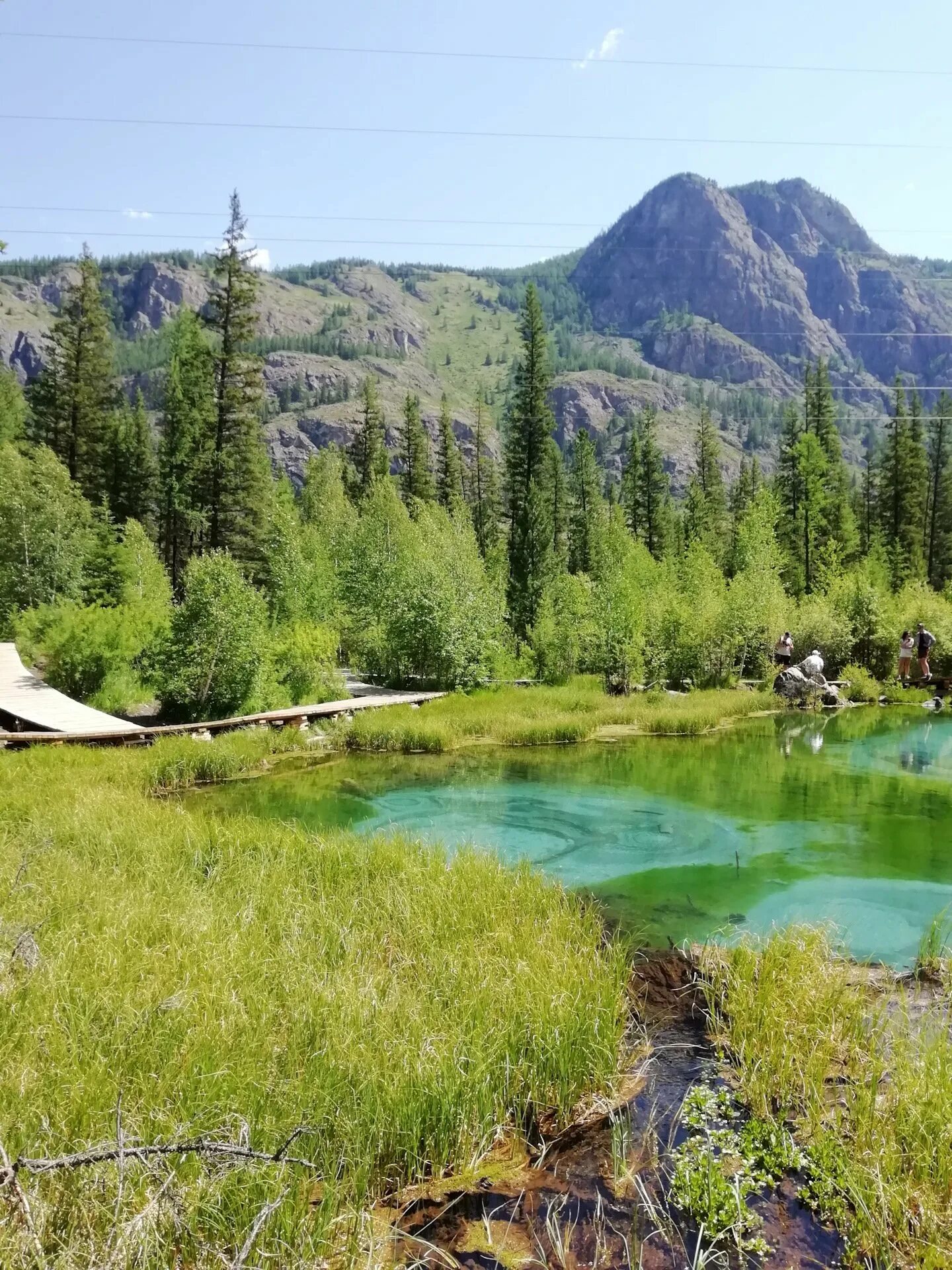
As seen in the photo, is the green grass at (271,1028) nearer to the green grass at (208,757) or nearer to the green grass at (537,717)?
the green grass at (208,757)

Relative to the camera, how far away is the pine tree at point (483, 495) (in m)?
58.0

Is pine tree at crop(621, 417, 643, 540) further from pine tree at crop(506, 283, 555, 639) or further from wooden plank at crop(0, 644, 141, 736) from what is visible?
wooden plank at crop(0, 644, 141, 736)

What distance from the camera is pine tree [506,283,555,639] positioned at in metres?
35.8

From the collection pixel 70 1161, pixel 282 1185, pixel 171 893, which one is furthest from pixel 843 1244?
pixel 171 893

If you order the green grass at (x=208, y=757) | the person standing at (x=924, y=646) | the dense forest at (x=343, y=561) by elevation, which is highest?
the dense forest at (x=343, y=561)

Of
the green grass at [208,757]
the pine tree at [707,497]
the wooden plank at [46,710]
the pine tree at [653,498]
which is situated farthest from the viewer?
the pine tree at [653,498]

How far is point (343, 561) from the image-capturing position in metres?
35.2

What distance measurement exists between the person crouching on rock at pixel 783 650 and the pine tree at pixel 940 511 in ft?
84.7

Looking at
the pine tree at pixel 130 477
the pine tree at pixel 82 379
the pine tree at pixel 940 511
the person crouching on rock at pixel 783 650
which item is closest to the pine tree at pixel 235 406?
the pine tree at pixel 82 379

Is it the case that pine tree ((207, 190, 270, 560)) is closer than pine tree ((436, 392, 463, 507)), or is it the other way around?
pine tree ((207, 190, 270, 560))

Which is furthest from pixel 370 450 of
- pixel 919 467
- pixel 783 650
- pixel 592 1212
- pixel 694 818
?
pixel 592 1212

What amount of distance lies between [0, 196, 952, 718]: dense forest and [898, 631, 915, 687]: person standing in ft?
7.12

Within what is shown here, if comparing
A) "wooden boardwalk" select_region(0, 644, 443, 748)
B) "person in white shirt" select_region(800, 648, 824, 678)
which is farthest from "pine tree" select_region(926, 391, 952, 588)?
"wooden boardwalk" select_region(0, 644, 443, 748)

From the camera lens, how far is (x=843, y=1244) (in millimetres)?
3484
